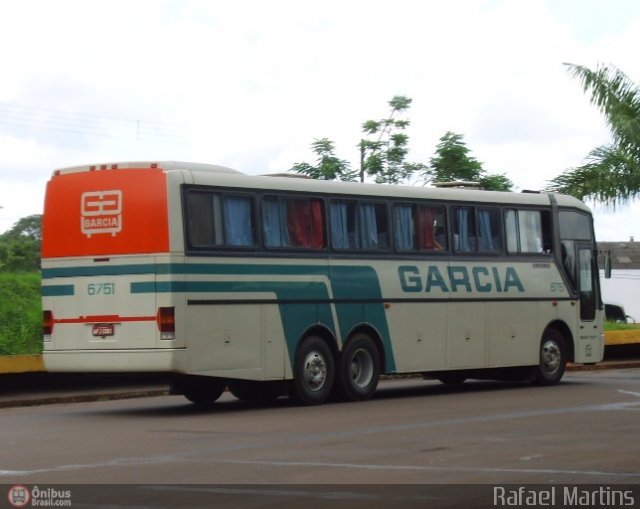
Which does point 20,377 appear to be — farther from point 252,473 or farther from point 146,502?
point 146,502

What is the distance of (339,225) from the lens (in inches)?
794

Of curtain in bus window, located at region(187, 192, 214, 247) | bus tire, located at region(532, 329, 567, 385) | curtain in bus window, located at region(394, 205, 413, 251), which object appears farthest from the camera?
bus tire, located at region(532, 329, 567, 385)

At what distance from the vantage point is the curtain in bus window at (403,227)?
21062 mm

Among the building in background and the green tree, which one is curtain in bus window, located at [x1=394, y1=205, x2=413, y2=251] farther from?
the building in background

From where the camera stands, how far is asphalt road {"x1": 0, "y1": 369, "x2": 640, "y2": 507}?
11.4 meters

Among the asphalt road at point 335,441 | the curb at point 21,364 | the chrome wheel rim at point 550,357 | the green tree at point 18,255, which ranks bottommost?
the asphalt road at point 335,441

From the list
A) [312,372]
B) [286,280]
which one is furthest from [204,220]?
[312,372]

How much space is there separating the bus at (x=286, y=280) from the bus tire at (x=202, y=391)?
0.03m

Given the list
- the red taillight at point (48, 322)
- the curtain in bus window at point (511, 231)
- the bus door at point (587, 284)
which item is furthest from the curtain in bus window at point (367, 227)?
the bus door at point (587, 284)

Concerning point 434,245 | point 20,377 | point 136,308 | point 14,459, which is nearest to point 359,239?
point 434,245

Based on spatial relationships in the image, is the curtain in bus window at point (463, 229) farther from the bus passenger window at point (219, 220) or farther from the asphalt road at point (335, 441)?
the bus passenger window at point (219, 220)

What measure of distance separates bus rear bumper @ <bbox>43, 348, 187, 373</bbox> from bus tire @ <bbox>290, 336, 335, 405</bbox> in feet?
6.99

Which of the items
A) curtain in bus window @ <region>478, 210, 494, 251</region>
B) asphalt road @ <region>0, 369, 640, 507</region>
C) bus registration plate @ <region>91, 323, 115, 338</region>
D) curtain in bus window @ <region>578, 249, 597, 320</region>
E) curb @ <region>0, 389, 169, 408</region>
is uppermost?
curtain in bus window @ <region>478, 210, 494, 251</region>

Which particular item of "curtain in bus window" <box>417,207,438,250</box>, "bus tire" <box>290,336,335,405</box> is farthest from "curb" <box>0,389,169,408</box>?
"curtain in bus window" <box>417,207,438,250</box>
